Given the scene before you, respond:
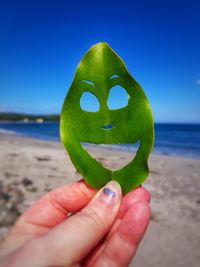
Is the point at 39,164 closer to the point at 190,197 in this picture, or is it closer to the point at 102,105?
the point at 190,197

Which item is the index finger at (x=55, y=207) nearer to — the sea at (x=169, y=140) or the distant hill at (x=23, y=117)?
the sea at (x=169, y=140)

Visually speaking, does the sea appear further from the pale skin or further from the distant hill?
the distant hill

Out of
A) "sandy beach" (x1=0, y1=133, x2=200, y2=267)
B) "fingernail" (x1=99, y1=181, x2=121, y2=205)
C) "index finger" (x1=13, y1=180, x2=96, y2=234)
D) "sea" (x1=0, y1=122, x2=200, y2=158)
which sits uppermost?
"fingernail" (x1=99, y1=181, x2=121, y2=205)

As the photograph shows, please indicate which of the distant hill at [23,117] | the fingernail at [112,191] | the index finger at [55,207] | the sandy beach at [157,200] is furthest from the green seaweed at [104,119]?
the distant hill at [23,117]

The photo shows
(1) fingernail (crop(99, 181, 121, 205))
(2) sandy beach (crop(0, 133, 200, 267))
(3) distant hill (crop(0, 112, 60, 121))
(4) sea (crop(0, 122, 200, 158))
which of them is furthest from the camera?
(3) distant hill (crop(0, 112, 60, 121))

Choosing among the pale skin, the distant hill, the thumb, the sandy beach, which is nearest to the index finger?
the pale skin

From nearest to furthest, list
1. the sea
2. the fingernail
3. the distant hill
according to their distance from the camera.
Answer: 1. the fingernail
2. the sea
3. the distant hill

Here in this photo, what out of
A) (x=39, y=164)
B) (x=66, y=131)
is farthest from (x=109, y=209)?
(x=39, y=164)

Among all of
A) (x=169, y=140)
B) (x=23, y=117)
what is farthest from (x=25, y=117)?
(x=169, y=140)
